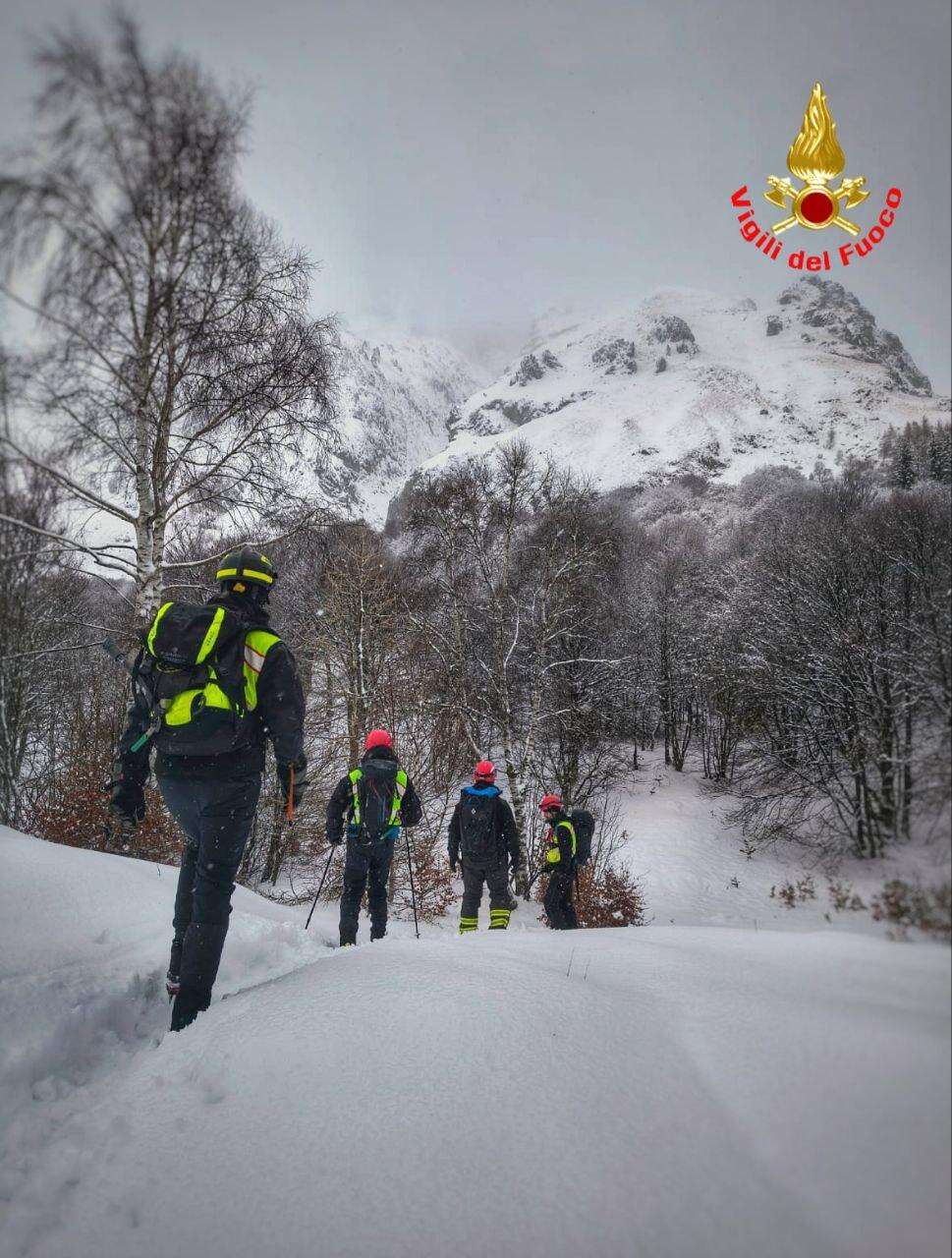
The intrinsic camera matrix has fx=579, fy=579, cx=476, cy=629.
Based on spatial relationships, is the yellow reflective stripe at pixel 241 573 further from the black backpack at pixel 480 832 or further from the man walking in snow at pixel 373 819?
the black backpack at pixel 480 832

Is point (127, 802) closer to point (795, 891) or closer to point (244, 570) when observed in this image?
point (244, 570)

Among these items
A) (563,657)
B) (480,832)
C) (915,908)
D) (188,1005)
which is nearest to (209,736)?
(188,1005)

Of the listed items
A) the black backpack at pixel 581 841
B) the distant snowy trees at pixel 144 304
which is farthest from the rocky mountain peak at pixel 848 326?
the black backpack at pixel 581 841

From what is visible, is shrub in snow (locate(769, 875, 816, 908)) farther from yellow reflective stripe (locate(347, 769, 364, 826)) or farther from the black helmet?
yellow reflective stripe (locate(347, 769, 364, 826))

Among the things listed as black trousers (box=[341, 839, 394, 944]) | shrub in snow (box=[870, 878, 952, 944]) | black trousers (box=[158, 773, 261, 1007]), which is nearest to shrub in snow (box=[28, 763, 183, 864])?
black trousers (box=[341, 839, 394, 944])

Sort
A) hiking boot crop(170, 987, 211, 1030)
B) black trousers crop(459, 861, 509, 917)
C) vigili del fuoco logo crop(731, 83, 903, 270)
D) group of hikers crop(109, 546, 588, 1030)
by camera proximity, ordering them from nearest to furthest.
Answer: vigili del fuoco logo crop(731, 83, 903, 270)
hiking boot crop(170, 987, 211, 1030)
group of hikers crop(109, 546, 588, 1030)
black trousers crop(459, 861, 509, 917)

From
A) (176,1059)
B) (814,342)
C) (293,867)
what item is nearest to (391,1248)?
(176,1059)
